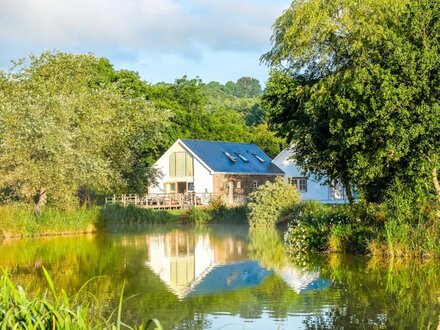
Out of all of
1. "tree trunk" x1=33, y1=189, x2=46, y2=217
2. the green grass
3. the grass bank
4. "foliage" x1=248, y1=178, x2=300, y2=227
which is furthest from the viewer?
"foliage" x1=248, y1=178, x2=300, y2=227

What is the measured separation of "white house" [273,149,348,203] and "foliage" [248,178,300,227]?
1478cm

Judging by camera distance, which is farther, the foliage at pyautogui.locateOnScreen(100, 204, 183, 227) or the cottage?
the cottage

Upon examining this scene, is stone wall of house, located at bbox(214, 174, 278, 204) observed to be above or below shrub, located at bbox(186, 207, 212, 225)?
above

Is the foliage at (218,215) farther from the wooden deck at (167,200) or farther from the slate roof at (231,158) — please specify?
the slate roof at (231,158)

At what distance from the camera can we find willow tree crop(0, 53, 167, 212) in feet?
102

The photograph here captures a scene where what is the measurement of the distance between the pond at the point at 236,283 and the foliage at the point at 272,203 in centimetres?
873

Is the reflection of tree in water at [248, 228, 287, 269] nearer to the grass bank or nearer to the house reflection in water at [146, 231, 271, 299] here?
the house reflection in water at [146, 231, 271, 299]

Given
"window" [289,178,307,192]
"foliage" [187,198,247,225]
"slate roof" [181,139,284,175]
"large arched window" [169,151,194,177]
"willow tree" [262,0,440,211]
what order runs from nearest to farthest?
"willow tree" [262,0,440,211] < "foliage" [187,198,247,225] < "slate roof" [181,139,284,175] < "window" [289,178,307,192] < "large arched window" [169,151,194,177]

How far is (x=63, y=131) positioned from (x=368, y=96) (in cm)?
1745

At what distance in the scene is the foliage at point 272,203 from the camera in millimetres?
37375

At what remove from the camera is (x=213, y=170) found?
2146 inches

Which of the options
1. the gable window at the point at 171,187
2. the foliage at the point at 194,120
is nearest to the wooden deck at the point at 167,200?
the gable window at the point at 171,187

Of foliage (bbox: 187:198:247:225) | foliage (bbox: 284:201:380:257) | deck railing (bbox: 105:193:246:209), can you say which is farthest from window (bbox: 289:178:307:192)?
foliage (bbox: 284:201:380:257)

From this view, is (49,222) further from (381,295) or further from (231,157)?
(231,157)
